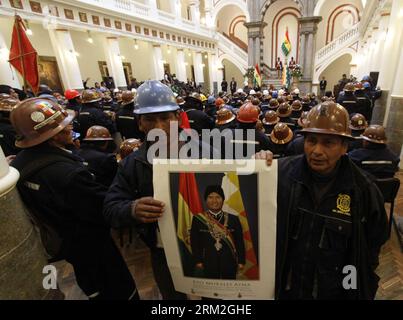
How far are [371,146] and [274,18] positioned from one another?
22.7 metres

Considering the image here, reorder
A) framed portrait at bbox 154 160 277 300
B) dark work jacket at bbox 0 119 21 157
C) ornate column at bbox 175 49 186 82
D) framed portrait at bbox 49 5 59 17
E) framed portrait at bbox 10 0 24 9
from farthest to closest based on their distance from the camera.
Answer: ornate column at bbox 175 49 186 82 → framed portrait at bbox 49 5 59 17 → framed portrait at bbox 10 0 24 9 → dark work jacket at bbox 0 119 21 157 → framed portrait at bbox 154 160 277 300

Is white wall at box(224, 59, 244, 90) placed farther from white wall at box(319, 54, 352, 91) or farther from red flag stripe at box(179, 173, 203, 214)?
red flag stripe at box(179, 173, 203, 214)

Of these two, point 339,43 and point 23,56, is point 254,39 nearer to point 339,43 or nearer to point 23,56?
point 339,43

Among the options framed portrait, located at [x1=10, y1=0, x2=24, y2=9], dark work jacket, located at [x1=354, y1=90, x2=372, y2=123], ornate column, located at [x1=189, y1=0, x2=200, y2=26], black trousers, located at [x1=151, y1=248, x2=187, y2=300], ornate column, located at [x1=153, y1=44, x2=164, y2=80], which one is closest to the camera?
black trousers, located at [x1=151, y1=248, x2=187, y2=300]

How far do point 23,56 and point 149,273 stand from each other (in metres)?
4.15

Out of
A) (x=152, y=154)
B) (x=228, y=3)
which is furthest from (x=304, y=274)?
(x=228, y=3)

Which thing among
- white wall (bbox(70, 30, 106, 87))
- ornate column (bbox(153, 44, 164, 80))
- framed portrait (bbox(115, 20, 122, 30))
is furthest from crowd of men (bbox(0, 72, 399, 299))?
white wall (bbox(70, 30, 106, 87))

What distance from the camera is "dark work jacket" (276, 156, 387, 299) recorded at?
4.19 ft

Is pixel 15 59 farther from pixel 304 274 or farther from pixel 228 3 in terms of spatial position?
pixel 228 3

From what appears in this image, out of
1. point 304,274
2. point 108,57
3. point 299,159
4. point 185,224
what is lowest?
point 304,274

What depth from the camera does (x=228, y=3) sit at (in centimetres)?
1995

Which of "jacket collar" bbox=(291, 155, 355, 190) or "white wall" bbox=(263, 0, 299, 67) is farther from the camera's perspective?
"white wall" bbox=(263, 0, 299, 67)

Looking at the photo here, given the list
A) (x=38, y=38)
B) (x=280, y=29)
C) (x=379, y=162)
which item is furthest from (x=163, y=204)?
(x=280, y=29)

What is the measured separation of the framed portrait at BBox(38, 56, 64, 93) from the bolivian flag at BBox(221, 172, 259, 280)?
14.0 metres
